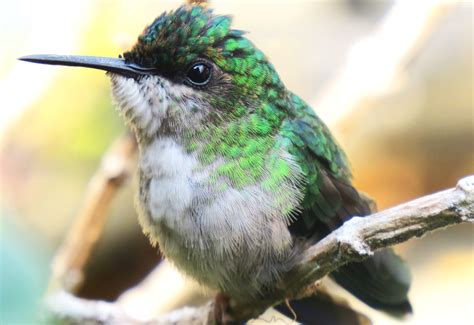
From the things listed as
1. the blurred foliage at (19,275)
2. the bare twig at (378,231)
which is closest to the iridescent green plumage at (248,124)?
the bare twig at (378,231)

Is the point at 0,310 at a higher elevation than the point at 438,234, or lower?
lower

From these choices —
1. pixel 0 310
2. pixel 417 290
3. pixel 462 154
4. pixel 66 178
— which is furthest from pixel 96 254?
pixel 0 310

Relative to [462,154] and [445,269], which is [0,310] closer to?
[445,269]

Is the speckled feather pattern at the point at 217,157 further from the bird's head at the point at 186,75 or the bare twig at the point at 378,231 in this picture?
the bare twig at the point at 378,231

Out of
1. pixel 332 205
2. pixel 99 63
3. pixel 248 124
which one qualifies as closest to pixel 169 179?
pixel 248 124

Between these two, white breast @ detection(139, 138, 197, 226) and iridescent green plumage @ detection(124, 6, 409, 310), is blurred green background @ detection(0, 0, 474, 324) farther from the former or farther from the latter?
white breast @ detection(139, 138, 197, 226)

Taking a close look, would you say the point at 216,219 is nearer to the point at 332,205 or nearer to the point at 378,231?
the point at 332,205
